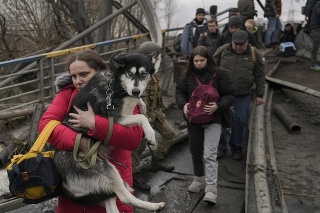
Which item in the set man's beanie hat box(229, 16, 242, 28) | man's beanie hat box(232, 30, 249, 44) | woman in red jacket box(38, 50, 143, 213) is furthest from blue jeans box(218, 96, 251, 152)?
woman in red jacket box(38, 50, 143, 213)

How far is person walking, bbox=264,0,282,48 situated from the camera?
46.8ft

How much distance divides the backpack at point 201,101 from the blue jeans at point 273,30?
10521 millimetres

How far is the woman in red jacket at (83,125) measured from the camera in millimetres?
2564

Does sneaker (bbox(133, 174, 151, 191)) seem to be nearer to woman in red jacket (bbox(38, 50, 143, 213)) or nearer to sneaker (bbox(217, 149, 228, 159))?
sneaker (bbox(217, 149, 228, 159))

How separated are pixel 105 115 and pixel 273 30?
1370 cm

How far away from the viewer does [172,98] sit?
1003cm

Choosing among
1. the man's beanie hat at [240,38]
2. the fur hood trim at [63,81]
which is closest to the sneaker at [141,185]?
the man's beanie hat at [240,38]

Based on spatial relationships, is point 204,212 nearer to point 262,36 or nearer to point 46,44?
point 46,44

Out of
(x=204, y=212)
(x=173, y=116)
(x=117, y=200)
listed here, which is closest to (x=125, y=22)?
(x=173, y=116)

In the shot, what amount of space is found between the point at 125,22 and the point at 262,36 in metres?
5.88

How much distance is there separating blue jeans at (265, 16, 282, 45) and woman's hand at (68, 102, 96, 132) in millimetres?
13307

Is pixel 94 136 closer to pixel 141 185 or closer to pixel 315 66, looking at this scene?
pixel 141 185

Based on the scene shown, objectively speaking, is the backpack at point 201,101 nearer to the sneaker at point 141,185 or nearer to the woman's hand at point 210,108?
the woman's hand at point 210,108

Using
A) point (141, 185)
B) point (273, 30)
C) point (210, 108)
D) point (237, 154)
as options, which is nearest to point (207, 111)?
point (210, 108)
